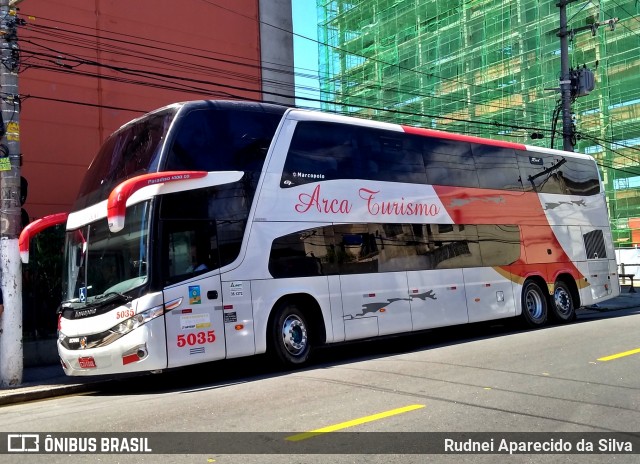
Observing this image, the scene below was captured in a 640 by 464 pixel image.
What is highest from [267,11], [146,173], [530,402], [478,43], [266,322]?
[478,43]

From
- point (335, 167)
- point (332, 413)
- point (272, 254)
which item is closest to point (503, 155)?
point (335, 167)

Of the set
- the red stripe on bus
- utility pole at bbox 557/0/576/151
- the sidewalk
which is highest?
utility pole at bbox 557/0/576/151

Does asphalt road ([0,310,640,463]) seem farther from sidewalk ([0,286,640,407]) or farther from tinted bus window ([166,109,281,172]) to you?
tinted bus window ([166,109,281,172])

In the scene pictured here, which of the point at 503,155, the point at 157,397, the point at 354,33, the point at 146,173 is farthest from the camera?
the point at 354,33

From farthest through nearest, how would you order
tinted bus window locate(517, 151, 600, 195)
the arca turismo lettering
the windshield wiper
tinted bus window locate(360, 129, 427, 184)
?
tinted bus window locate(517, 151, 600, 195)
tinted bus window locate(360, 129, 427, 184)
the arca turismo lettering
the windshield wiper

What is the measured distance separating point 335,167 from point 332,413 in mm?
6048

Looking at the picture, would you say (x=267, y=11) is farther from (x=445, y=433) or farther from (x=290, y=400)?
(x=445, y=433)

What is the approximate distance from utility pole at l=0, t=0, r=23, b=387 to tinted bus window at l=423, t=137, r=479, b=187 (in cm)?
823

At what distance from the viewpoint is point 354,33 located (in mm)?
36594

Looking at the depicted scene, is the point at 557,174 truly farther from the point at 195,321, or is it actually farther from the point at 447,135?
the point at 195,321

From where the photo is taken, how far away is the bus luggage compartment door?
954cm

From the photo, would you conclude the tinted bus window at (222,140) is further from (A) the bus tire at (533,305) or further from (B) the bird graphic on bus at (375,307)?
(A) the bus tire at (533,305)

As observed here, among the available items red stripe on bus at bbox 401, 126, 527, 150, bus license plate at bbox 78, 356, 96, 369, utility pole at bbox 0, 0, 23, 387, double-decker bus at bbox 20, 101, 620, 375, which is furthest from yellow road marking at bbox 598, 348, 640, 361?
utility pole at bbox 0, 0, 23, 387

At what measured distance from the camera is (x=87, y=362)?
9.67 metres
